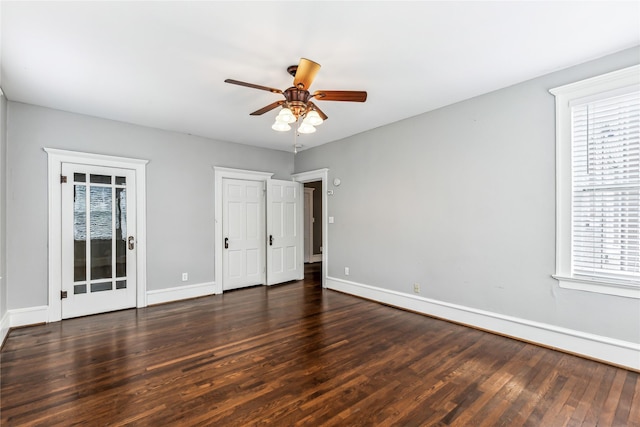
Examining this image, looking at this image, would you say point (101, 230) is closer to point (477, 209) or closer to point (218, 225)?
point (218, 225)

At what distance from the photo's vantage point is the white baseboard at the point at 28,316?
3.48 m

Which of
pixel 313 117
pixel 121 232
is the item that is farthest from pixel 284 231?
pixel 313 117

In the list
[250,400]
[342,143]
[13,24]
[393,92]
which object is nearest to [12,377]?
[250,400]

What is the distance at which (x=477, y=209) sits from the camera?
3455 mm

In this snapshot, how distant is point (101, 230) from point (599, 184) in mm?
5809

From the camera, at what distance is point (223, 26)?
2174mm

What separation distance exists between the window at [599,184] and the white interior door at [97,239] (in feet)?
17.5

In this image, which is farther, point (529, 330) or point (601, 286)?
point (529, 330)

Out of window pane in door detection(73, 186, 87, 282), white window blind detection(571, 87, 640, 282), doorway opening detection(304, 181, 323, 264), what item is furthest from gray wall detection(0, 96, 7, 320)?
white window blind detection(571, 87, 640, 282)

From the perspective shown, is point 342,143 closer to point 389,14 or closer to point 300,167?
point 300,167

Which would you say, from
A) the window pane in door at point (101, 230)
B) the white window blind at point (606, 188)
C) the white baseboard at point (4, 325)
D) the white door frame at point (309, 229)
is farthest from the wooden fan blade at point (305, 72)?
the white door frame at point (309, 229)

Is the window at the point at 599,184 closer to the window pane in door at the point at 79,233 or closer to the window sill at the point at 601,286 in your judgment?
the window sill at the point at 601,286

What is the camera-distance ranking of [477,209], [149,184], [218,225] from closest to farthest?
[477,209] → [149,184] → [218,225]

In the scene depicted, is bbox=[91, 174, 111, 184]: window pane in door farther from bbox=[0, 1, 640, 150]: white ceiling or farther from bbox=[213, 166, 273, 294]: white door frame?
bbox=[213, 166, 273, 294]: white door frame
